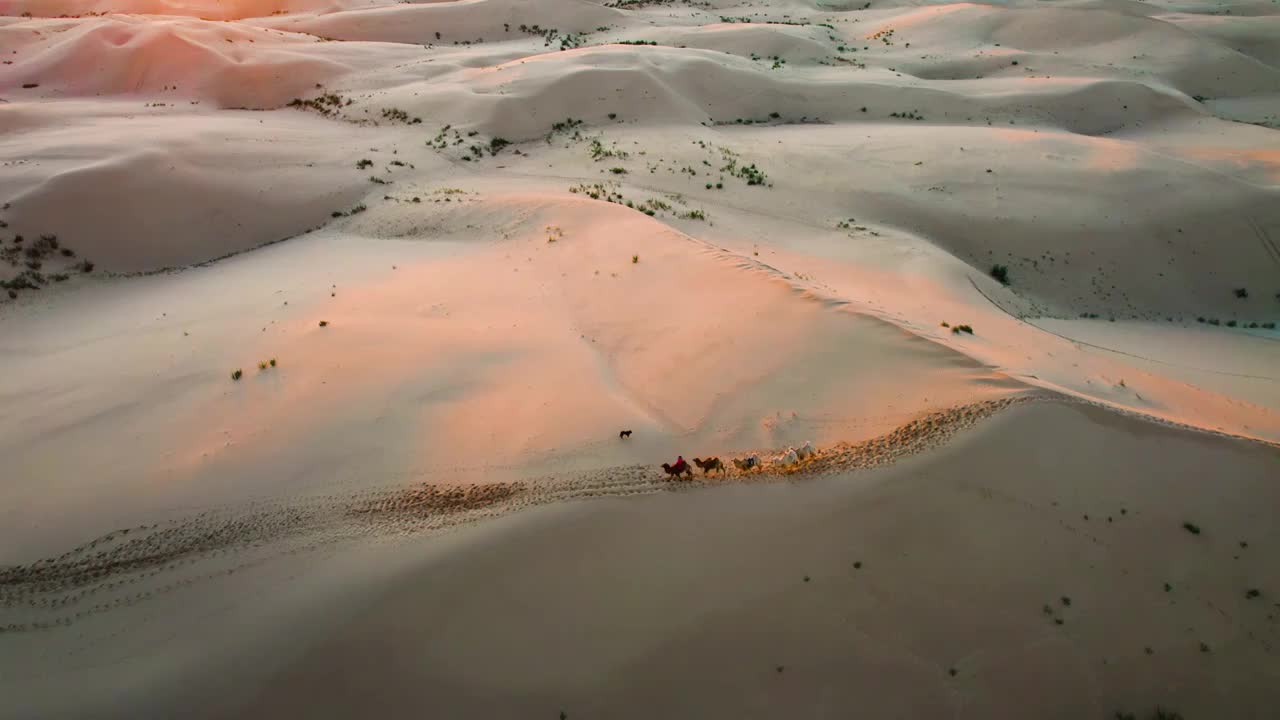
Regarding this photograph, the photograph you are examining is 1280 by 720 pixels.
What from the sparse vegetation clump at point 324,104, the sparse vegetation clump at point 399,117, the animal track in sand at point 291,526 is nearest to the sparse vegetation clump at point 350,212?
the sparse vegetation clump at point 399,117

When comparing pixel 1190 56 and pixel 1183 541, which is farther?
pixel 1190 56

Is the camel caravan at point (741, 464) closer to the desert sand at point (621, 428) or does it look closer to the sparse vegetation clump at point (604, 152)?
the desert sand at point (621, 428)

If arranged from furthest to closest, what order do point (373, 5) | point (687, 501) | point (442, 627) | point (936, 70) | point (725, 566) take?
1. point (373, 5)
2. point (936, 70)
3. point (687, 501)
4. point (725, 566)
5. point (442, 627)

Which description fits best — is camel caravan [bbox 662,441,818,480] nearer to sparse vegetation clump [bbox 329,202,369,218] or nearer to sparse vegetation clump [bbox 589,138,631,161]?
sparse vegetation clump [bbox 329,202,369,218]

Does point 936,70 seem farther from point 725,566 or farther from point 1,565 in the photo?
point 1,565

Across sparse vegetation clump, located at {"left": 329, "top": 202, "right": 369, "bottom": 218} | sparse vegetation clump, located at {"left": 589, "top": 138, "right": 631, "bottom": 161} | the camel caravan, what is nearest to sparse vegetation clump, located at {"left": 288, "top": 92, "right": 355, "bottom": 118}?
sparse vegetation clump, located at {"left": 329, "top": 202, "right": 369, "bottom": 218}

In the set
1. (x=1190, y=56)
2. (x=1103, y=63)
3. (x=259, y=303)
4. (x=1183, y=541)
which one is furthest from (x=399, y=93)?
(x=1190, y=56)
